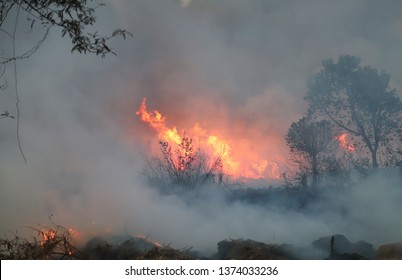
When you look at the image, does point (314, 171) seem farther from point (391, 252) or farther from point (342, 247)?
point (391, 252)

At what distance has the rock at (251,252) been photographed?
7905 mm

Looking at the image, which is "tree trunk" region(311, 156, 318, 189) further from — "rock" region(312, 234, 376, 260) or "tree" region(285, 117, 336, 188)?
"rock" region(312, 234, 376, 260)

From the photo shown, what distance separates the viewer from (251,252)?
27.1 feet

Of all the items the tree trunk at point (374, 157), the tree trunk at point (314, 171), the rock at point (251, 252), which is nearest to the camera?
the rock at point (251, 252)

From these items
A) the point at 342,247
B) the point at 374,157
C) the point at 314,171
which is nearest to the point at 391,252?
the point at 342,247

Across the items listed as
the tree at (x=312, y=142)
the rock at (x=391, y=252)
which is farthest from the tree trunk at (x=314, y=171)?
the rock at (x=391, y=252)

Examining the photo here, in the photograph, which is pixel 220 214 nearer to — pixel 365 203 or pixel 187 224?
pixel 187 224

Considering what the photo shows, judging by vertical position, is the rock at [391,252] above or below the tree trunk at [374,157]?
below

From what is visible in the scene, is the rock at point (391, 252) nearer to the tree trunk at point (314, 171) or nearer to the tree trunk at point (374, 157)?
the tree trunk at point (374, 157)

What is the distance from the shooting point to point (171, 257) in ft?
22.4

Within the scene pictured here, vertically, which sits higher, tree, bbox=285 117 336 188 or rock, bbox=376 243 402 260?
tree, bbox=285 117 336 188

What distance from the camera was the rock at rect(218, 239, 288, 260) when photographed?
7905mm

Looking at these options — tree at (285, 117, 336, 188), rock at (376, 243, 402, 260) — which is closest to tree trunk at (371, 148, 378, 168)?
tree at (285, 117, 336, 188)
